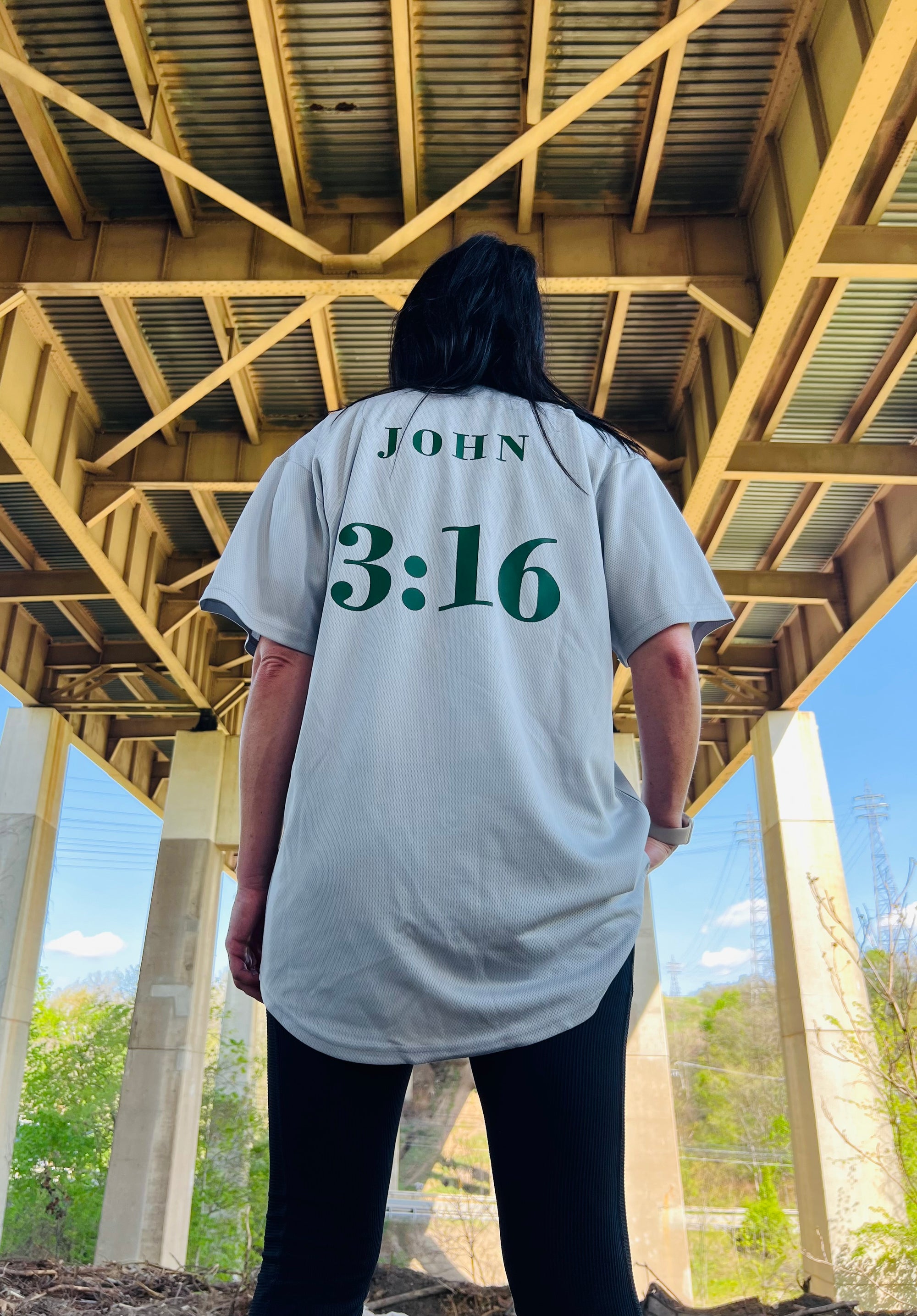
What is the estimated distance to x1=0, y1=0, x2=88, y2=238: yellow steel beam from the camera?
8406mm

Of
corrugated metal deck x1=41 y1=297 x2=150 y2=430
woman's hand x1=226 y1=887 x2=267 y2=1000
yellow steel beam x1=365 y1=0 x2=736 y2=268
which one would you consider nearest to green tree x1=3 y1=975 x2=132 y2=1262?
corrugated metal deck x1=41 y1=297 x2=150 y2=430

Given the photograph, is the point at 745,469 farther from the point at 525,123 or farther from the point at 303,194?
the point at 303,194

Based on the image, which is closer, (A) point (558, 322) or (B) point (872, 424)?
(A) point (558, 322)

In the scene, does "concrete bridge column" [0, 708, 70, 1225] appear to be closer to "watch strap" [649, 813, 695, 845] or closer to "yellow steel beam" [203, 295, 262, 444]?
"yellow steel beam" [203, 295, 262, 444]

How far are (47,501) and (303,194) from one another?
15.1 feet

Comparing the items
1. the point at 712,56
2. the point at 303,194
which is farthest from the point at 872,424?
the point at 303,194

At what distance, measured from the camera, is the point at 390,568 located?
1739 millimetres

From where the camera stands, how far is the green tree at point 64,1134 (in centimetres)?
3122

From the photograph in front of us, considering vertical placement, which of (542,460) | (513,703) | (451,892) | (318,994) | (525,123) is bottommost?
(318,994)

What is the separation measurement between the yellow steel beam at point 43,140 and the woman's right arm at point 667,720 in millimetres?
8310

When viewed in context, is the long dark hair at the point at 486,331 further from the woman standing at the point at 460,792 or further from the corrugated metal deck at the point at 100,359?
the corrugated metal deck at the point at 100,359

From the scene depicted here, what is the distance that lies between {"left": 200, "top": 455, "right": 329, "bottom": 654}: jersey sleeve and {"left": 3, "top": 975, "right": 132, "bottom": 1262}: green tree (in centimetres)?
2892

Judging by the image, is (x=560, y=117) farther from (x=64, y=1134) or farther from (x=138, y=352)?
(x=64, y=1134)

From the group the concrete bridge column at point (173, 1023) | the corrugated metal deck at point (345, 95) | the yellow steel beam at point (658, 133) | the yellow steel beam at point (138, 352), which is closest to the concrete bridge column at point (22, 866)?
the concrete bridge column at point (173, 1023)
